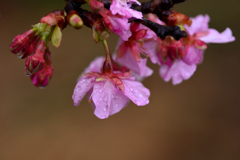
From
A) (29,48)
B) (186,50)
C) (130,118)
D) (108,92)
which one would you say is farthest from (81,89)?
(130,118)

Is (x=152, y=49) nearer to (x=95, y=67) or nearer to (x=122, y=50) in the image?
(x=122, y=50)

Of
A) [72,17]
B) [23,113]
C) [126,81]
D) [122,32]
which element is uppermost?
[72,17]

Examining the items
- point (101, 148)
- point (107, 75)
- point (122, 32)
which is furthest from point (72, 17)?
point (101, 148)

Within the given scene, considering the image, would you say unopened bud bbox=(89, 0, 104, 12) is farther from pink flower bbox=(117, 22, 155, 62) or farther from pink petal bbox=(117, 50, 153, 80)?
pink petal bbox=(117, 50, 153, 80)

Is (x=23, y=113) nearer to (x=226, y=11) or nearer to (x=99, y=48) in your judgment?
(x=99, y=48)

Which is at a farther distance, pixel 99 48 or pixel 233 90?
pixel 99 48

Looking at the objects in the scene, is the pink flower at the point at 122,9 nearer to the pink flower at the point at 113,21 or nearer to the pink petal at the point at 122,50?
the pink flower at the point at 113,21

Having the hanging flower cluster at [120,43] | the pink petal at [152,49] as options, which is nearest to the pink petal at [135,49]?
the hanging flower cluster at [120,43]
